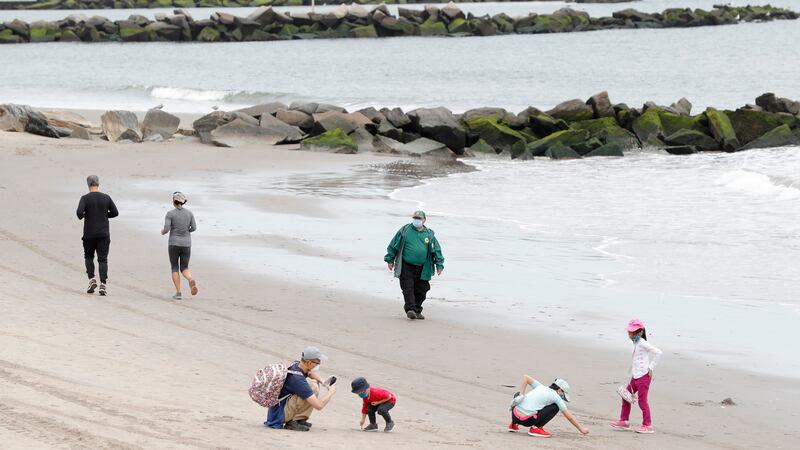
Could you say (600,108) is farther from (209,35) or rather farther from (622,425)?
(209,35)

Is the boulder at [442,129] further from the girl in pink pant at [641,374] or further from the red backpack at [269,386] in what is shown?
the red backpack at [269,386]

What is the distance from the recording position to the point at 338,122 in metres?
33.4

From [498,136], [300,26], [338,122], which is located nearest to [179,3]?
[300,26]

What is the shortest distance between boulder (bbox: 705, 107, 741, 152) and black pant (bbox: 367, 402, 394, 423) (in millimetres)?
26843

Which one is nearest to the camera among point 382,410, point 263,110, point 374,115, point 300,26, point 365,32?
point 382,410

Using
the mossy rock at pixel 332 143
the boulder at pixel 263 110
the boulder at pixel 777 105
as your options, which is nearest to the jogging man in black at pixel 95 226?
the mossy rock at pixel 332 143

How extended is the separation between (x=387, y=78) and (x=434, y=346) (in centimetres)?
4965

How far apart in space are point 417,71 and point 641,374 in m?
55.9

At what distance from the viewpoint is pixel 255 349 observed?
12.0 metres

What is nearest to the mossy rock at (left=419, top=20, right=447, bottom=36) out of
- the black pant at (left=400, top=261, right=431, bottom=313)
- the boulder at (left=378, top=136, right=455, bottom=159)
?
the boulder at (left=378, top=136, right=455, bottom=159)

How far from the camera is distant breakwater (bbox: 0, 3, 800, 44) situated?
3499 inches

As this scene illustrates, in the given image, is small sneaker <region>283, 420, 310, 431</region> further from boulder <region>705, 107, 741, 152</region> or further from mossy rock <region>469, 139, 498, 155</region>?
boulder <region>705, 107, 741, 152</region>

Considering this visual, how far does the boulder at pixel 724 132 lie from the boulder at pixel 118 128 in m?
15.7

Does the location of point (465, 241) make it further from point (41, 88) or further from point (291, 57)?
point (291, 57)
